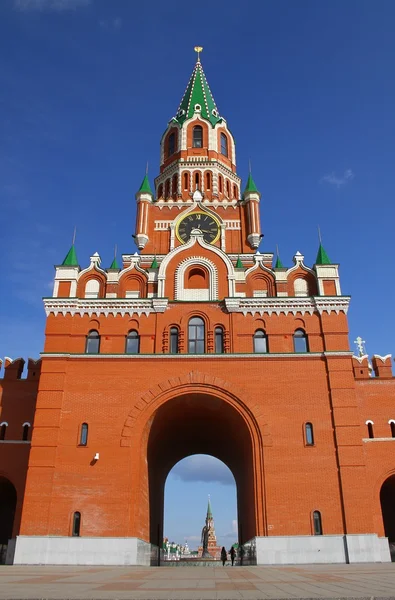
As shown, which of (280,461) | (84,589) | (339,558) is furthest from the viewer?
(280,461)

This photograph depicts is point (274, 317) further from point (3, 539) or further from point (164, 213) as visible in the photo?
point (3, 539)

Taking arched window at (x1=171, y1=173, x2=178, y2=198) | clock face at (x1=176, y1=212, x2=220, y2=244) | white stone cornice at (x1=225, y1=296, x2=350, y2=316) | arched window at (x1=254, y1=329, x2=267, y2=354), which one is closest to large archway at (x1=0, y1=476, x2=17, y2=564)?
arched window at (x1=254, y1=329, x2=267, y2=354)

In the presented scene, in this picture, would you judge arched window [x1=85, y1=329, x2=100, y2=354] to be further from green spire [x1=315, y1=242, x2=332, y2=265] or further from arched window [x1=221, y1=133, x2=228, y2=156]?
arched window [x1=221, y1=133, x2=228, y2=156]

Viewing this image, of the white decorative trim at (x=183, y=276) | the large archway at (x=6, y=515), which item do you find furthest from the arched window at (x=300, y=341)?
the large archway at (x=6, y=515)

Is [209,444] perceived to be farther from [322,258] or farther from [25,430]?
[322,258]

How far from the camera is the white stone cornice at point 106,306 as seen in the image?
28.4 m

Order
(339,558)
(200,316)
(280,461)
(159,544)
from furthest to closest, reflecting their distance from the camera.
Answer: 1. (159,544)
2. (200,316)
3. (280,461)
4. (339,558)

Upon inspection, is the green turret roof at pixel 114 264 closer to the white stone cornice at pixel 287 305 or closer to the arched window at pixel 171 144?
the white stone cornice at pixel 287 305

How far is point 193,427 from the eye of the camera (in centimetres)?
3231

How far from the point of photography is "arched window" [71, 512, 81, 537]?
77.8 ft

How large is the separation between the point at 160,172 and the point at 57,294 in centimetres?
1663

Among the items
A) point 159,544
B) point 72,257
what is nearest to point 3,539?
point 159,544

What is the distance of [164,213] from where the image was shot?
36406mm

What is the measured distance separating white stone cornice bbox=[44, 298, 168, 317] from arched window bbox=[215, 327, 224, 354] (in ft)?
10.4
